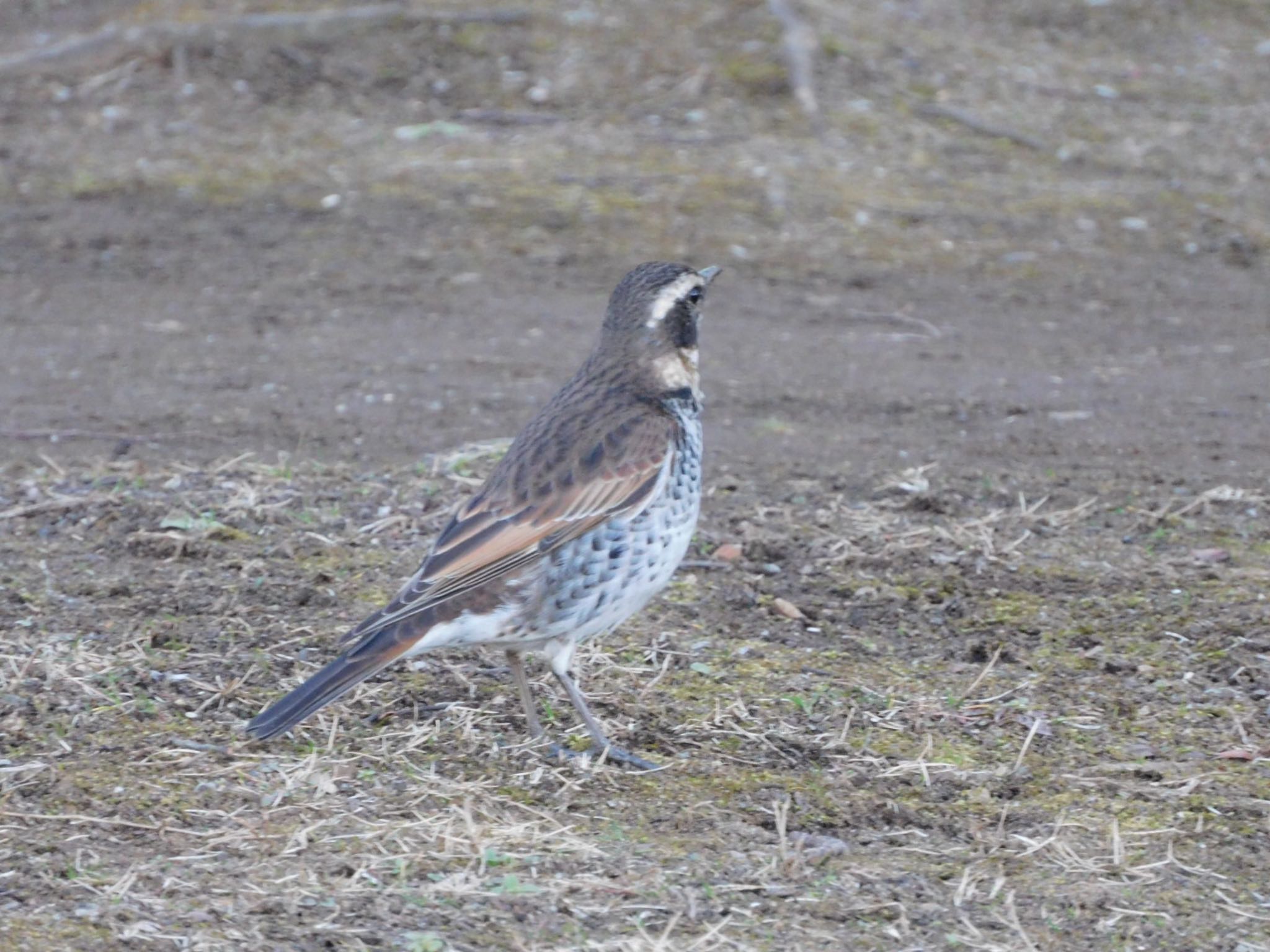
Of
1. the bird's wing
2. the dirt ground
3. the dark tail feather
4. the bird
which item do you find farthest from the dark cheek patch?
the dark tail feather

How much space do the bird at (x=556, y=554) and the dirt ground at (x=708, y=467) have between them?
0.94 ft

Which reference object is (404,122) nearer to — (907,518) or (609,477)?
(907,518)

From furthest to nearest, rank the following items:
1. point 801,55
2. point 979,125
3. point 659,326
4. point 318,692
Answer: point 801,55, point 979,125, point 659,326, point 318,692

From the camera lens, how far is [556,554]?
4914 millimetres

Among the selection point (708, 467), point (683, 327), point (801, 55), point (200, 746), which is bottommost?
point (708, 467)

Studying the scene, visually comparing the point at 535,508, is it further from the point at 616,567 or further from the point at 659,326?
the point at 659,326

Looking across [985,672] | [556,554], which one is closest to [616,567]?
[556,554]

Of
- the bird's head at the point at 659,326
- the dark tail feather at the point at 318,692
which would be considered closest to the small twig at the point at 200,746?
the dark tail feather at the point at 318,692

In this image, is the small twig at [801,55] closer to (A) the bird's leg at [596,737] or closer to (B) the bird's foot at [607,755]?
(A) the bird's leg at [596,737]

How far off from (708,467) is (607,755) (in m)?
2.61

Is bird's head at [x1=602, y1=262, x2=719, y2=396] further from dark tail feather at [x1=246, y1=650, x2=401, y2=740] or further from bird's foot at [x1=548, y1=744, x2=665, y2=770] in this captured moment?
dark tail feather at [x1=246, y1=650, x2=401, y2=740]

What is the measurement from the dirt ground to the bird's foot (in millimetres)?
60

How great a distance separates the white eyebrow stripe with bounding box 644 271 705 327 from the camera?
17.7 ft

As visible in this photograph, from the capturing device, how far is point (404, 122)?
470 inches
